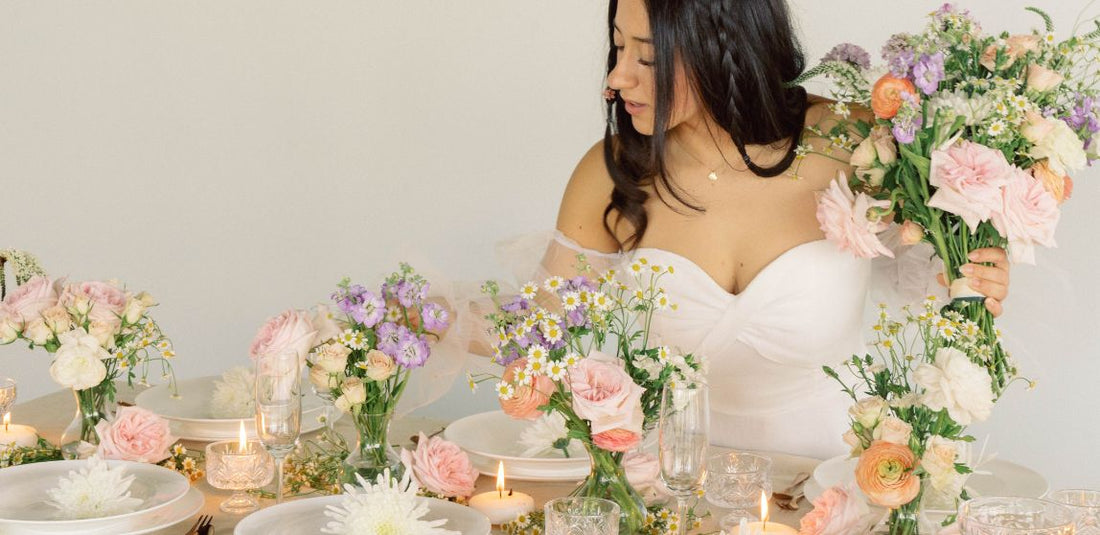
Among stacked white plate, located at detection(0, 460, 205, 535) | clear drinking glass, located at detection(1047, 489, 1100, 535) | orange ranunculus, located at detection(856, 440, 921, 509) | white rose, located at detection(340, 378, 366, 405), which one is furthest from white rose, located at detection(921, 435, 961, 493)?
stacked white plate, located at detection(0, 460, 205, 535)

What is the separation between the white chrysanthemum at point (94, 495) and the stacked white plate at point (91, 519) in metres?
0.02

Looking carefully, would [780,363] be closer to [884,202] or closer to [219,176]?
[884,202]

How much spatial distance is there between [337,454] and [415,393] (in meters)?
0.19

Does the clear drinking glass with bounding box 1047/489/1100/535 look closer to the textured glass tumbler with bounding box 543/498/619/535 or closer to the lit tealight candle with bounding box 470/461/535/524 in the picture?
the textured glass tumbler with bounding box 543/498/619/535

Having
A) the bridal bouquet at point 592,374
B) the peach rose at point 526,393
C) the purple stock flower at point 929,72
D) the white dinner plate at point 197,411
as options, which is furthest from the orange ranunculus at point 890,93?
the white dinner plate at point 197,411

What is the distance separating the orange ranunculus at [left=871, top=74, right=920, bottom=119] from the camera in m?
2.01

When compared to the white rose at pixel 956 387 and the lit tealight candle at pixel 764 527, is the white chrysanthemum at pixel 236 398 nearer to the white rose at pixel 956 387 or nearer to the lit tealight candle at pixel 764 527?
the lit tealight candle at pixel 764 527

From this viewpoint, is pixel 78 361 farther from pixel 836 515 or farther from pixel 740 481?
pixel 836 515

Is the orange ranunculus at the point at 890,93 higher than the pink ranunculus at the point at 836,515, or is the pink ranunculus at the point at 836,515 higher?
the orange ranunculus at the point at 890,93

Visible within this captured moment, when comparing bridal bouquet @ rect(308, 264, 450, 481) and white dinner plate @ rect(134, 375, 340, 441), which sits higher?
bridal bouquet @ rect(308, 264, 450, 481)

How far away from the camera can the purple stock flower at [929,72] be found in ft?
6.59

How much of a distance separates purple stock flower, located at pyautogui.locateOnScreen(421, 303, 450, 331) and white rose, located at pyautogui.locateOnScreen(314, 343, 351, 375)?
13 cm

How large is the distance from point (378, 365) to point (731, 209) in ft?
3.59

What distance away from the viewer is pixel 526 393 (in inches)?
68.5
